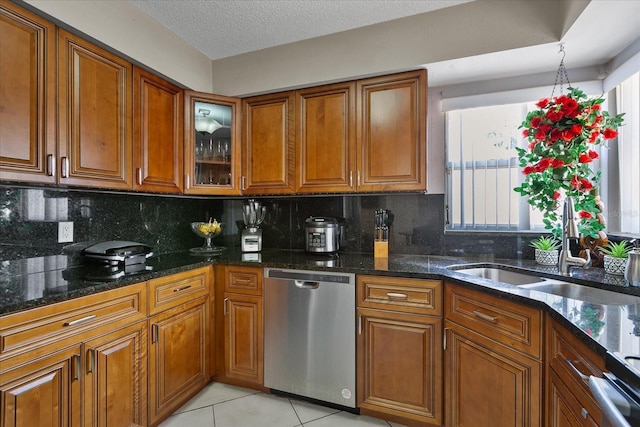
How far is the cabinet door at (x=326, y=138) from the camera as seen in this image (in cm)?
219

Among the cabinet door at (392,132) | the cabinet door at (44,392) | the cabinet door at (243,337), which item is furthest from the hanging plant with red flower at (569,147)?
the cabinet door at (44,392)

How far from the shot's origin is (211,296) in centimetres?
216

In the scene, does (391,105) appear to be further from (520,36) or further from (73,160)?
(73,160)

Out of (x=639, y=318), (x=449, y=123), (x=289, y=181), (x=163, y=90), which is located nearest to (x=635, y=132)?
(x=449, y=123)

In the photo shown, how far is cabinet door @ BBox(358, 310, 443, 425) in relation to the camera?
1718 mm

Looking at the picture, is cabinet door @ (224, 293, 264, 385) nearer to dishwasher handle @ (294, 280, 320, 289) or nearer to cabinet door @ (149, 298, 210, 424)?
cabinet door @ (149, 298, 210, 424)

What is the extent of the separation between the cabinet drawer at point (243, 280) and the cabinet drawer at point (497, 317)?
45.9 inches

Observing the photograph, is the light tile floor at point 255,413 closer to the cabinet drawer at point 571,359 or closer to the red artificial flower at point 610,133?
the cabinet drawer at point 571,359

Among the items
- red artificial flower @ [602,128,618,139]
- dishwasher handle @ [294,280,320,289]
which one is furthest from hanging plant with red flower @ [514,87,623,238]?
dishwasher handle @ [294,280,320,289]

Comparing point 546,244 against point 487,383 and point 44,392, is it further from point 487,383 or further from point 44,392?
point 44,392

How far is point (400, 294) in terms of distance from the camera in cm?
178

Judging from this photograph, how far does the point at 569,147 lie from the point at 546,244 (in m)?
0.58

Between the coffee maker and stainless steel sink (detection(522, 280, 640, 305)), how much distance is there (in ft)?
5.87

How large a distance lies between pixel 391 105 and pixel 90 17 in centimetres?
177
